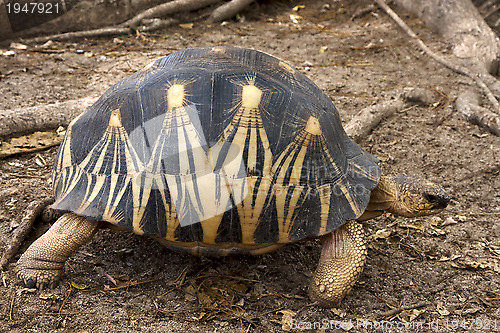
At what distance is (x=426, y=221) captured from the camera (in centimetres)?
370

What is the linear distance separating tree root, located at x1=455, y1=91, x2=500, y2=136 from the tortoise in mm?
2855

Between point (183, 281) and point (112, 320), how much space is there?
0.54 metres

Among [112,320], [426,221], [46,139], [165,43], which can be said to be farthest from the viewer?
[165,43]

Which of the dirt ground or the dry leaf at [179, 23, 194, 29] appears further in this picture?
the dry leaf at [179, 23, 194, 29]

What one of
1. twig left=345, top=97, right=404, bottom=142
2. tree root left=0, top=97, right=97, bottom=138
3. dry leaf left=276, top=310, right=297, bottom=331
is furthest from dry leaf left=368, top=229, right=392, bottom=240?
tree root left=0, top=97, right=97, bottom=138

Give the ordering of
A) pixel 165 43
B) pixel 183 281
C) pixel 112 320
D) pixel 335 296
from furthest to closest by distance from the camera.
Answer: pixel 165 43 < pixel 183 281 < pixel 335 296 < pixel 112 320

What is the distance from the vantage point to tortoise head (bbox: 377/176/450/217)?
3000 millimetres

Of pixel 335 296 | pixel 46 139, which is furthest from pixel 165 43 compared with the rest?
pixel 335 296

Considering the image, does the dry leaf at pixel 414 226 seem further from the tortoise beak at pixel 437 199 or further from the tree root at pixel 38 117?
the tree root at pixel 38 117

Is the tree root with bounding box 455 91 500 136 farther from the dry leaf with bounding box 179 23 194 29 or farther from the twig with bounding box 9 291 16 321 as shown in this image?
the twig with bounding box 9 291 16 321

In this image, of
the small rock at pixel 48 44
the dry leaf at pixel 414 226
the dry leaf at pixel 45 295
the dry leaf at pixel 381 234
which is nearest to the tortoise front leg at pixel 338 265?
the dry leaf at pixel 381 234

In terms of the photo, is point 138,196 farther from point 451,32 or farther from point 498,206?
point 451,32

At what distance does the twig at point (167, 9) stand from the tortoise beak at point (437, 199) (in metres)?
5.40

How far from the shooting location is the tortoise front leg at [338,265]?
107 inches
